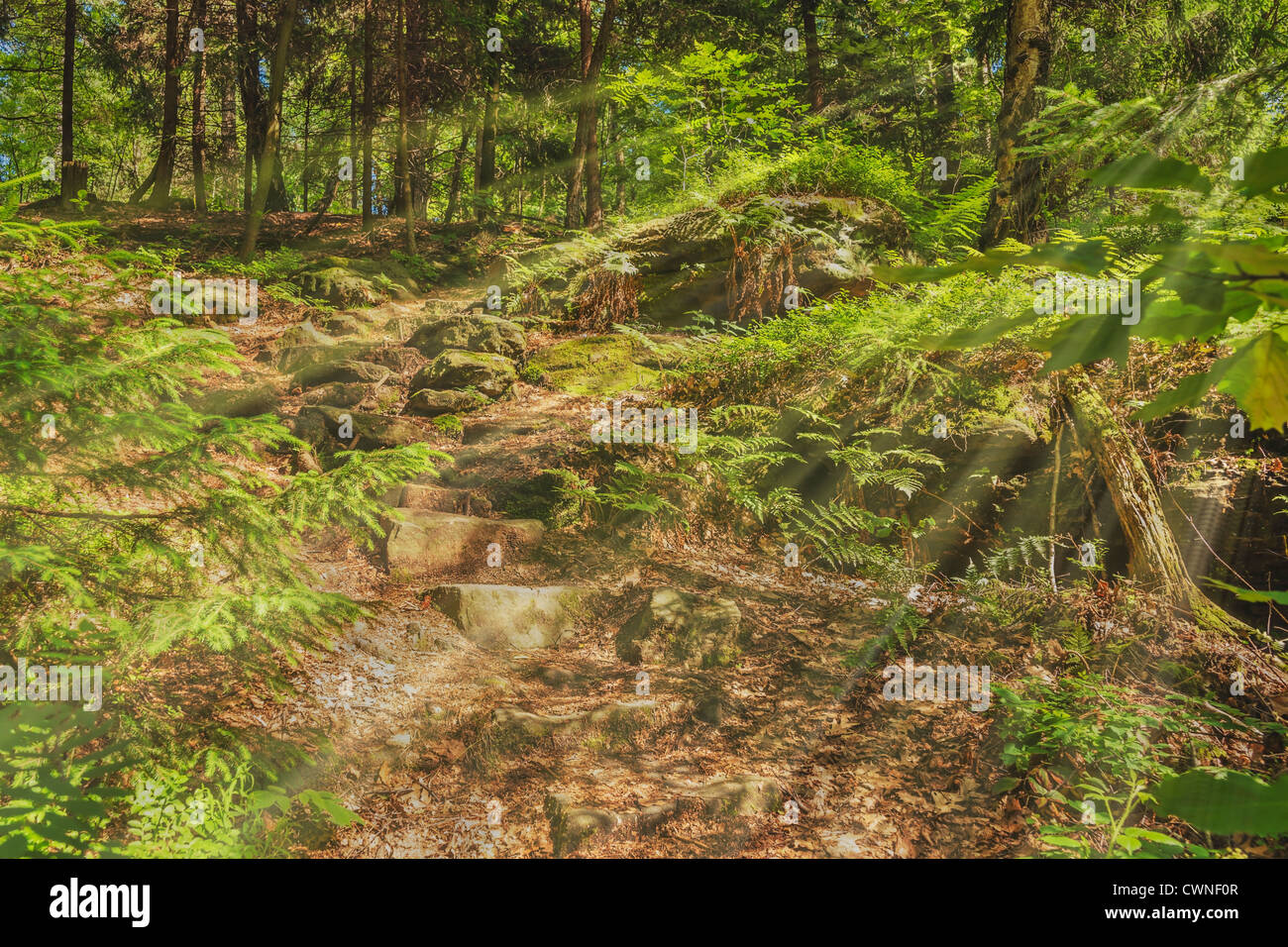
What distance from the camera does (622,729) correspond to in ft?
13.4

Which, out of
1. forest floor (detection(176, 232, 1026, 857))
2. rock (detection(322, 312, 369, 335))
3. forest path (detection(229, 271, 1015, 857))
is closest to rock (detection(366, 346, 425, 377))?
rock (detection(322, 312, 369, 335))

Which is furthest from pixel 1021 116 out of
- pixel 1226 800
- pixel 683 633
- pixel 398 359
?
pixel 398 359

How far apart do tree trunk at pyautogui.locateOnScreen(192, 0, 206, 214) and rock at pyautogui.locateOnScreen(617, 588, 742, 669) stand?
18845 mm

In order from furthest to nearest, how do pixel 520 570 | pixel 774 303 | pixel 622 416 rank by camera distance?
pixel 774 303, pixel 622 416, pixel 520 570

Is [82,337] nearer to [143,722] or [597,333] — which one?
[143,722]

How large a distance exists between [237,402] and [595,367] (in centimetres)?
463

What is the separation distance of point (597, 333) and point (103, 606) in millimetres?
8006

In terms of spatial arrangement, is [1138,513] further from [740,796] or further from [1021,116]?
[1021,116]

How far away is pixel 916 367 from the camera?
629 cm

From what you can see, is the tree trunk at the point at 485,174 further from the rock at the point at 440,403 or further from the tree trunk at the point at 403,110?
the rock at the point at 440,403

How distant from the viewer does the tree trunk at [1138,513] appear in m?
4.45

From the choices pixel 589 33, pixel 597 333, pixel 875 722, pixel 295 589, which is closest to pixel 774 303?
pixel 597 333

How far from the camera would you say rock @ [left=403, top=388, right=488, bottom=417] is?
826 cm

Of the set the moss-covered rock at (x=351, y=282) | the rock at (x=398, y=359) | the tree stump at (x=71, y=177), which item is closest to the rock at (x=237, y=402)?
the rock at (x=398, y=359)
